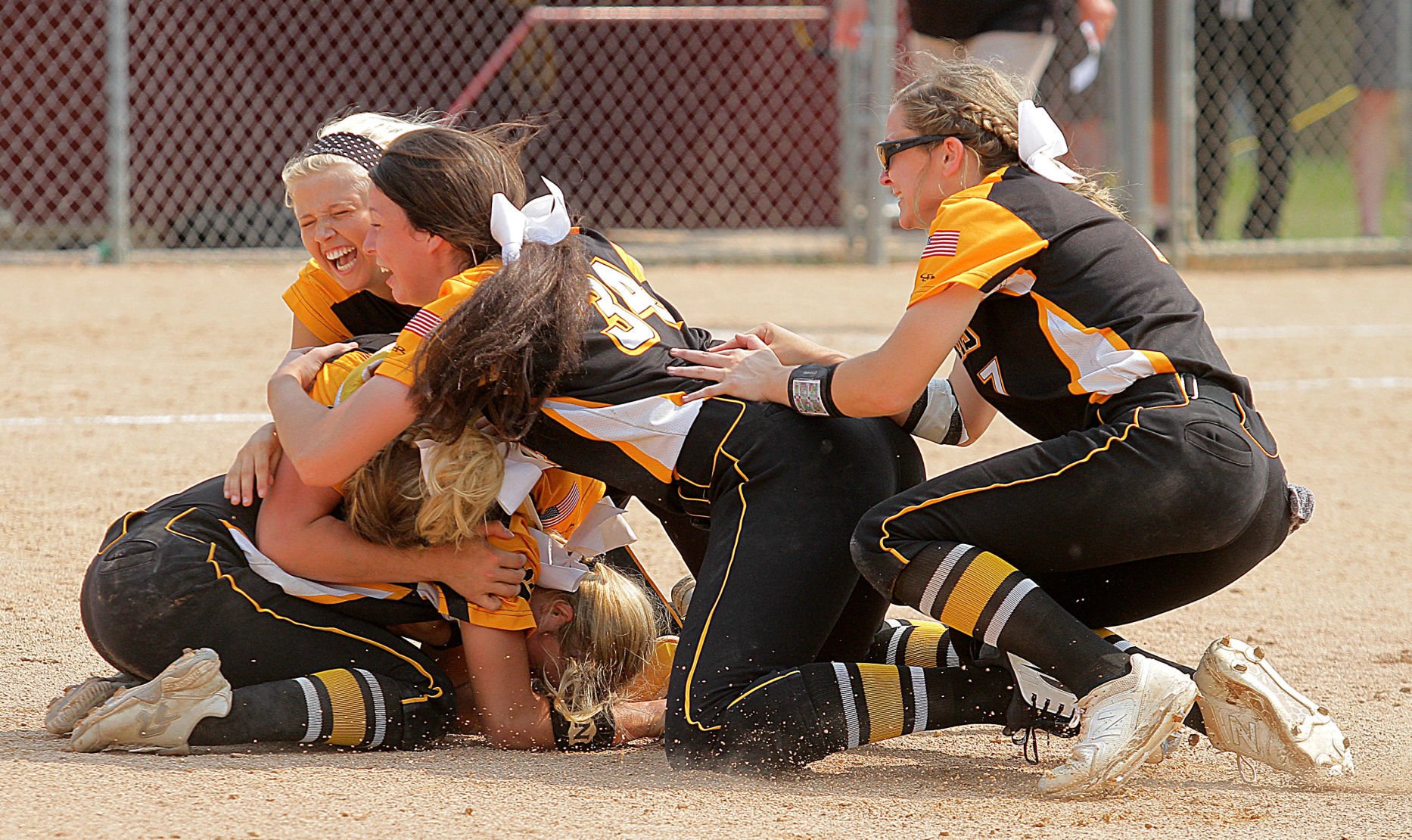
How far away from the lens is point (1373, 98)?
10.6m

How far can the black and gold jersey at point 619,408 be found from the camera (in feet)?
10.0

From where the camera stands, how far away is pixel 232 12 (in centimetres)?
1024

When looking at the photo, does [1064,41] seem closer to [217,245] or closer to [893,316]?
[893,316]

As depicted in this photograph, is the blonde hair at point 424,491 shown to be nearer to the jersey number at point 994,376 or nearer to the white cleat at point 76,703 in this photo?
the white cleat at point 76,703

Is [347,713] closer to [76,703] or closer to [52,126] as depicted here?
[76,703]

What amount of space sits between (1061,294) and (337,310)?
1664 mm

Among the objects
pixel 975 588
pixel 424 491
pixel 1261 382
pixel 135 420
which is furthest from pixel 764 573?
pixel 1261 382

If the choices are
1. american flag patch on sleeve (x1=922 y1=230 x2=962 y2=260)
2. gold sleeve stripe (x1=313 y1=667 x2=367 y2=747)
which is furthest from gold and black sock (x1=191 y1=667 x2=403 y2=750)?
american flag patch on sleeve (x1=922 y1=230 x2=962 y2=260)

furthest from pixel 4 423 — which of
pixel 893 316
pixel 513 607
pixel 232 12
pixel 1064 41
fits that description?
pixel 1064 41

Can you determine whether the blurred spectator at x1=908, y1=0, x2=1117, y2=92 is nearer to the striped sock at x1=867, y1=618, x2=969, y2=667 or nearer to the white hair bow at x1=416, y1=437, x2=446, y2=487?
the striped sock at x1=867, y1=618, x2=969, y2=667

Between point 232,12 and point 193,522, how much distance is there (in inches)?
306

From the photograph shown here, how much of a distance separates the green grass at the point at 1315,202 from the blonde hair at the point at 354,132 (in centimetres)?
866

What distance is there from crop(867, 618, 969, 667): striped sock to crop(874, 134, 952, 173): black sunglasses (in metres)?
0.98

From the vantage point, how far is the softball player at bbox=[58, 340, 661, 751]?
300cm
